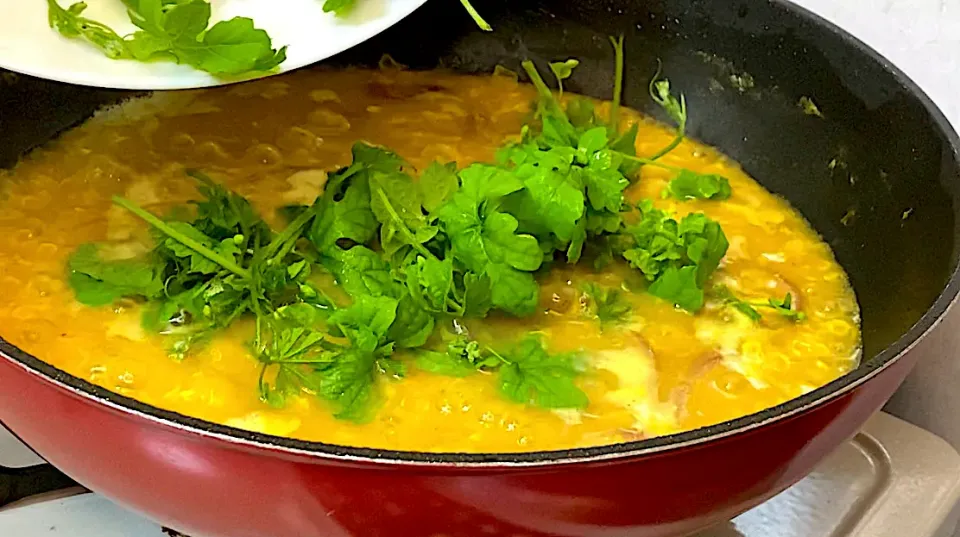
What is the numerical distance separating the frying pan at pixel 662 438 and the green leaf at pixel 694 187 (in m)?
0.08

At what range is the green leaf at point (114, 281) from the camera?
0.86 m

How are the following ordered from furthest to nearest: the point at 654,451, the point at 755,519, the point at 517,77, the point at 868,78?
the point at 517,77 < the point at 868,78 < the point at 755,519 < the point at 654,451

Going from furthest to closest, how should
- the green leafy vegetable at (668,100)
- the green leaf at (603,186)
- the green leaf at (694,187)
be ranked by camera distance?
the green leafy vegetable at (668,100), the green leaf at (694,187), the green leaf at (603,186)

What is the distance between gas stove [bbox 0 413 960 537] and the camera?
80 centimetres

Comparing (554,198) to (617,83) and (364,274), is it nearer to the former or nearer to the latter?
(364,274)

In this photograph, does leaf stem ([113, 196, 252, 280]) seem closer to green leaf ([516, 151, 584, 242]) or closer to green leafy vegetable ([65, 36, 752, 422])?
green leafy vegetable ([65, 36, 752, 422])

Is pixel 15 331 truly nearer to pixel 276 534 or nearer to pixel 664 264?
pixel 276 534

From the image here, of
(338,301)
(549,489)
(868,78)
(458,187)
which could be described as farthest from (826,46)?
(549,489)

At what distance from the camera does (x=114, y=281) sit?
87cm

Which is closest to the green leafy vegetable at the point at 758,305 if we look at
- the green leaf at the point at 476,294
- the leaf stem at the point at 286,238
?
the green leaf at the point at 476,294

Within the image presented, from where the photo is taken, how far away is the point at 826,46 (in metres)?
1.01

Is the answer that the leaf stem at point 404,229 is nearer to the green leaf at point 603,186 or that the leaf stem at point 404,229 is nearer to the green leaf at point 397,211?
the green leaf at point 397,211

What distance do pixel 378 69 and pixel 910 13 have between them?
1.87 feet

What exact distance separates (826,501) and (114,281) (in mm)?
578
